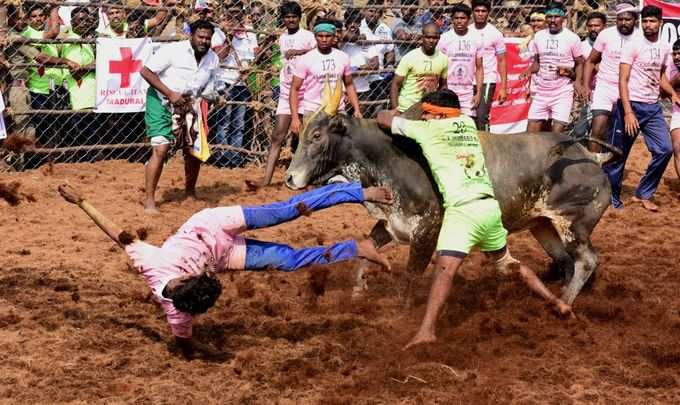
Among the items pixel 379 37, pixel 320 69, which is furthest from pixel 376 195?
pixel 379 37

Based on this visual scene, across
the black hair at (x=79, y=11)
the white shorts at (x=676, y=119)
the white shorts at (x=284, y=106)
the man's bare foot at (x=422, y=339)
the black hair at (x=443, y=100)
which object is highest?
the black hair at (x=443, y=100)

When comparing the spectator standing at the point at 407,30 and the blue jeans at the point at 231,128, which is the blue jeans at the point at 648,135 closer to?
the spectator standing at the point at 407,30

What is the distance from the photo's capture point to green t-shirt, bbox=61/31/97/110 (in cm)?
1235

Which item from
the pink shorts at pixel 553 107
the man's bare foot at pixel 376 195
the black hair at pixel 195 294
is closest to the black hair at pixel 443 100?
the man's bare foot at pixel 376 195

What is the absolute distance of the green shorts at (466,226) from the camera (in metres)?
6.52

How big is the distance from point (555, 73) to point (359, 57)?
2611mm

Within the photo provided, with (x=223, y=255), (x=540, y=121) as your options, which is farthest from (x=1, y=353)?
(x=540, y=121)

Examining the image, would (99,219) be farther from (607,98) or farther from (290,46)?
(607,98)

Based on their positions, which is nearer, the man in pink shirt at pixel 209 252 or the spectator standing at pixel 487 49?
the man in pink shirt at pixel 209 252

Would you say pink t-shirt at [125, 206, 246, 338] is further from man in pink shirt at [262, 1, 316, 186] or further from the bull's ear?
man in pink shirt at [262, 1, 316, 186]

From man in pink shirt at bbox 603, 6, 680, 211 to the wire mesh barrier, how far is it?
352 cm

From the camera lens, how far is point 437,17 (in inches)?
577

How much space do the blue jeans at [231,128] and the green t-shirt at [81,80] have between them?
165cm

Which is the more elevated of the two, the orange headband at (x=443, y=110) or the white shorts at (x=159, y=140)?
the orange headband at (x=443, y=110)
